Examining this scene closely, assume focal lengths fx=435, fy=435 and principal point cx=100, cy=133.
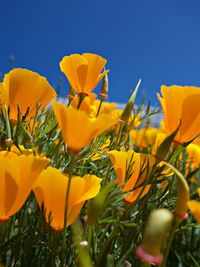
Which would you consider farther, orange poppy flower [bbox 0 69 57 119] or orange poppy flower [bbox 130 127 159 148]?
orange poppy flower [bbox 130 127 159 148]

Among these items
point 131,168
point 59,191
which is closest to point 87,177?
point 59,191

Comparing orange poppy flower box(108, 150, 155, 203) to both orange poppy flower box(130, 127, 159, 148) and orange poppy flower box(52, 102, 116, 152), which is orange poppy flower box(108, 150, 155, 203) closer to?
orange poppy flower box(52, 102, 116, 152)

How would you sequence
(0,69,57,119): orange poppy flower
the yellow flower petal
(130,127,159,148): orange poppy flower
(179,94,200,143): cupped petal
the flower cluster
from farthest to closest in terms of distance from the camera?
(130,127,159,148): orange poppy flower
(0,69,57,119): orange poppy flower
(179,94,200,143): cupped petal
the yellow flower petal
the flower cluster

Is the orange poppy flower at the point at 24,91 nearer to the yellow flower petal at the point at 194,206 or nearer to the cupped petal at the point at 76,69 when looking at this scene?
the cupped petal at the point at 76,69

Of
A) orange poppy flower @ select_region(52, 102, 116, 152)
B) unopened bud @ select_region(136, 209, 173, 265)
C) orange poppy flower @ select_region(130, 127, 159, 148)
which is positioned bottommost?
orange poppy flower @ select_region(130, 127, 159, 148)

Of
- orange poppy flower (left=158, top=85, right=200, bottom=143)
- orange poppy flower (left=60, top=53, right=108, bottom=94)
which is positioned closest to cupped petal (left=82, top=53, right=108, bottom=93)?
orange poppy flower (left=60, top=53, right=108, bottom=94)

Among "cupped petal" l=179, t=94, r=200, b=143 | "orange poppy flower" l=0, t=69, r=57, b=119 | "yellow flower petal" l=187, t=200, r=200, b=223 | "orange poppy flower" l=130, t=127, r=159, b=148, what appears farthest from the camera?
"orange poppy flower" l=130, t=127, r=159, b=148

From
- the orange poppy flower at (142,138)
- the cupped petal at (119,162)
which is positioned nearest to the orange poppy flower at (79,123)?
the cupped petal at (119,162)

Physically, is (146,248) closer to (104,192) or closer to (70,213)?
(104,192)
